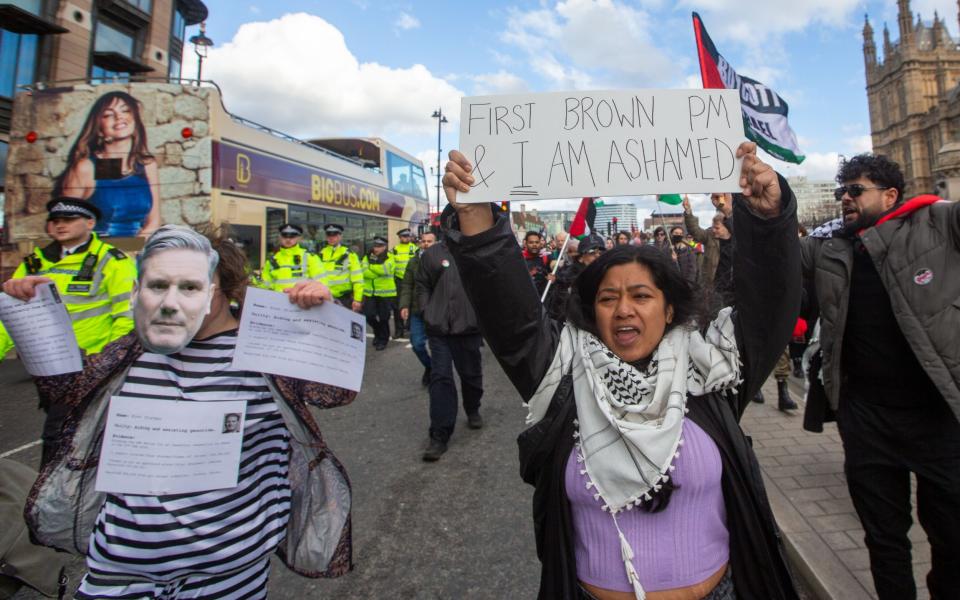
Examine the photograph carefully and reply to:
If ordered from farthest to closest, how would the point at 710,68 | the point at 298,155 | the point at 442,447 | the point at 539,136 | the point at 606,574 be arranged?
1. the point at 298,155
2. the point at 442,447
3. the point at 710,68
4. the point at 539,136
5. the point at 606,574

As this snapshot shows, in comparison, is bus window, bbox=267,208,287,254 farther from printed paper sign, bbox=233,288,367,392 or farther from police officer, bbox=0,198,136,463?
printed paper sign, bbox=233,288,367,392

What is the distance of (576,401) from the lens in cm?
142

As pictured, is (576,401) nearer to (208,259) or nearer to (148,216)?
(208,259)

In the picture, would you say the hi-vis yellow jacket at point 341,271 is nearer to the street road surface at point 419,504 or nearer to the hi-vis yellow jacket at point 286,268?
the hi-vis yellow jacket at point 286,268

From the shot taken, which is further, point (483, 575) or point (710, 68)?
point (710, 68)

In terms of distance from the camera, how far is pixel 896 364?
2105 mm

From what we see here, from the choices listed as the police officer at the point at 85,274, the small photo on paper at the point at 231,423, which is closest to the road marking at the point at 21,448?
the police officer at the point at 85,274

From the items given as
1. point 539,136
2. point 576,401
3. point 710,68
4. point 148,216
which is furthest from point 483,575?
point 148,216

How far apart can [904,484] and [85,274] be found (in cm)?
458

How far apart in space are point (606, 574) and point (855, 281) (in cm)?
178

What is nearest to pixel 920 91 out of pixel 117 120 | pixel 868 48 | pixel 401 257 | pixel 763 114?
pixel 868 48

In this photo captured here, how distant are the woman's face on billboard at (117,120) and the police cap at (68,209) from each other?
20.1ft

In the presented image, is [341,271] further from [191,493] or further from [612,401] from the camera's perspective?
[612,401]

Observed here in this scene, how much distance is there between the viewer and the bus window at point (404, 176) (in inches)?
571
